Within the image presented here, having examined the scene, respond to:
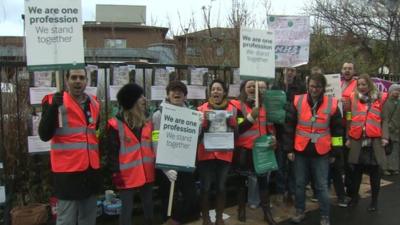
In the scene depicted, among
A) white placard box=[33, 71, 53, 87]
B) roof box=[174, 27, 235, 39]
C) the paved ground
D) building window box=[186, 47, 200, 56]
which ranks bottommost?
the paved ground

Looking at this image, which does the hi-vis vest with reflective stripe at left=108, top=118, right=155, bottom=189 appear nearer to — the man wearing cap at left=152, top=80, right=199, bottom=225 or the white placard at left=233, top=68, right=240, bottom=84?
the man wearing cap at left=152, top=80, right=199, bottom=225

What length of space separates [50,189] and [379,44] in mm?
20719

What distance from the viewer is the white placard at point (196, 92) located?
7.08 meters

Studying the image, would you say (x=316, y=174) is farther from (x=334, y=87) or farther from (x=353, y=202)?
(x=334, y=87)

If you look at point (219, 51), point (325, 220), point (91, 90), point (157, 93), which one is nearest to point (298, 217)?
point (325, 220)

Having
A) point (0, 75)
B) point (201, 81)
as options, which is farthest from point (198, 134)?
point (0, 75)

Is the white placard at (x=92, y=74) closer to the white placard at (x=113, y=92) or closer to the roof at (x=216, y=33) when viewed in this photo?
the white placard at (x=113, y=92)

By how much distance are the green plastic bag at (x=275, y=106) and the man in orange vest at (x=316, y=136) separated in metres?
0.14

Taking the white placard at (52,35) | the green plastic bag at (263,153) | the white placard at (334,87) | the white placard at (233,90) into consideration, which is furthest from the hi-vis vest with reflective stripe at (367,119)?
the white placard at (52,35)

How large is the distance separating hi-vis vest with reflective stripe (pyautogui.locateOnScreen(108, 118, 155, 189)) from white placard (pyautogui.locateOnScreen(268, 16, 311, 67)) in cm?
302

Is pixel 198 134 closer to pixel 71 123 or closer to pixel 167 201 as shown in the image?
pixel 167 201

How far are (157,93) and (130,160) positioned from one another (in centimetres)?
160

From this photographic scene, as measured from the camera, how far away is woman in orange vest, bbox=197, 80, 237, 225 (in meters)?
6.02

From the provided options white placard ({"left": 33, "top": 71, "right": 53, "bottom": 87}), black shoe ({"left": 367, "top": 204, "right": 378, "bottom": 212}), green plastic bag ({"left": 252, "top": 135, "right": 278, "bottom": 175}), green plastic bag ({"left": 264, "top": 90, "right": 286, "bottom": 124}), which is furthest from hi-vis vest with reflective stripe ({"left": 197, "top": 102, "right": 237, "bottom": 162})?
black shoe ({"left": 367, "top": 204, "right": 378, "bottom": 212})
